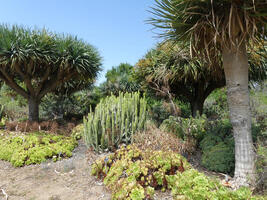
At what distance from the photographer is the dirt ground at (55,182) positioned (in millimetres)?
2783

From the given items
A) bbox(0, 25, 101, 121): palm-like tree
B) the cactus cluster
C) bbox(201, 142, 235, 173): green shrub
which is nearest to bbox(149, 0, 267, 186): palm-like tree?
bbox(201, 142, 235, 173): green shrub

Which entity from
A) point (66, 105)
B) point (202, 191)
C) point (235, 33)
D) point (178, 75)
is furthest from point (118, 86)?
point (202, 191)

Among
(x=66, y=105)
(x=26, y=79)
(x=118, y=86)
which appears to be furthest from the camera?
(x=118, y=86)

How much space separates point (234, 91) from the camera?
295 cm

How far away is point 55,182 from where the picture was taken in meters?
3.32

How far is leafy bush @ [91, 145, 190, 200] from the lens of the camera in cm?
234

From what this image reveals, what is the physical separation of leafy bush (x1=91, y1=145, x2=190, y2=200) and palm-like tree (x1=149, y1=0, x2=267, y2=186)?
0.93 m

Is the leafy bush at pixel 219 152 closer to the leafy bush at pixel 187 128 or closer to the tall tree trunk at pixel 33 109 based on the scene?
the leafy bush at pixel 187 128

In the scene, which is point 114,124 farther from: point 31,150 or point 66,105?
point 66,105

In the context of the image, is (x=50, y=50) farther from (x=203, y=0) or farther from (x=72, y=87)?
(x=203, y=0)

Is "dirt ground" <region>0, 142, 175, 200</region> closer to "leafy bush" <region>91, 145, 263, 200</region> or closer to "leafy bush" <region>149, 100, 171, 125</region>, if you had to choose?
"leafy bush" <region>91, 145, 263, 200</region>

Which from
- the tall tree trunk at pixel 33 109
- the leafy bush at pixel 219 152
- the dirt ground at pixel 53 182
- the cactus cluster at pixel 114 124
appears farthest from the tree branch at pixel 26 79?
the leafy bush at pixel 219 152

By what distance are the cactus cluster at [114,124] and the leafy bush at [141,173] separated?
1.32 metres

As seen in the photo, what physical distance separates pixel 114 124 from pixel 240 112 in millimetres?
2997
